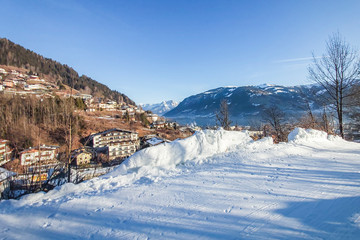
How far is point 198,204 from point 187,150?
8.56ft

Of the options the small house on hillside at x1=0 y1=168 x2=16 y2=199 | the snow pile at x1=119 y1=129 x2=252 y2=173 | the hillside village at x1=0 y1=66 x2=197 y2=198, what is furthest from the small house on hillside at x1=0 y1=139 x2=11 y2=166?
the snow pile at x1=119 y1=129 x2=252 y2=173

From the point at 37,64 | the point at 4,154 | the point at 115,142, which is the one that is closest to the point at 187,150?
the point at 4,154

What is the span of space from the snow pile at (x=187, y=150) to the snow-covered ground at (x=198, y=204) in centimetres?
4

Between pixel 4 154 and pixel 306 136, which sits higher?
pixel 306 136

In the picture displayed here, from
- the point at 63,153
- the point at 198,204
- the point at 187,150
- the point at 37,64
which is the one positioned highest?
the point at 37,64

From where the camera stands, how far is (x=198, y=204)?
8.32 ft

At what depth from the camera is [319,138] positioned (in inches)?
316

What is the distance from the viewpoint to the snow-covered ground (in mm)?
1942

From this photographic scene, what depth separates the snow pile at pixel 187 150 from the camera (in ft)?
14.6

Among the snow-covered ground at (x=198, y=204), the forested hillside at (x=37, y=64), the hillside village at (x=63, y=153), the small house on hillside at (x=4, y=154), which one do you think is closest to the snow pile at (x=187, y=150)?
the snow-covered ground at (x=198, y=204)

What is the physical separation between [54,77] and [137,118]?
7411cm

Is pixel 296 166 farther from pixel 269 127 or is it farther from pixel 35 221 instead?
pixel 269 127

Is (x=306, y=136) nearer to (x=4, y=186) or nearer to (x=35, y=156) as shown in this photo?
(x=4, y=186)

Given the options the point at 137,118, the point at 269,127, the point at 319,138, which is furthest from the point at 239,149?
the point at 137,118
